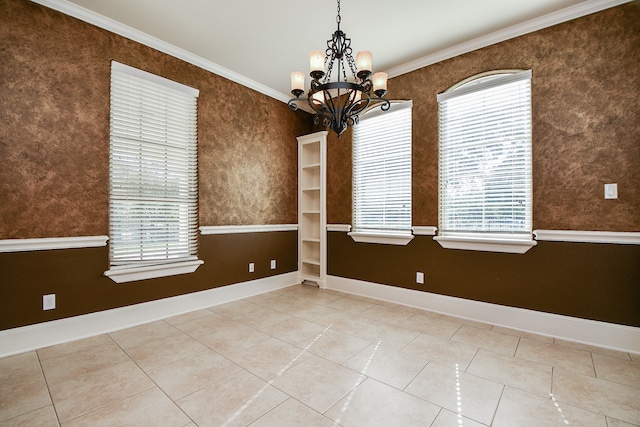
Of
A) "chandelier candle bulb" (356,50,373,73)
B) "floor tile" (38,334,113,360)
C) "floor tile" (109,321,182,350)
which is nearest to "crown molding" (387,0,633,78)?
"chandelier candle bulb" (356,50,373,73)

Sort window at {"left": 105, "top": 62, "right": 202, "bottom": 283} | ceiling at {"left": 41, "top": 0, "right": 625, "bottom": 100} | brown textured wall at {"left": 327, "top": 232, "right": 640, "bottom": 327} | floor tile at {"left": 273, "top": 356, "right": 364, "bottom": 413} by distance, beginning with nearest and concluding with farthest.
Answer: floor tile at {"left": 273, "top": 356, "right": 364, "bottom": 413}
brown textured wall at {"left": 327, "top": 232, "right": 640, "bottom": 327}
ceiling at {"left": 41, "top": 0, "right": 625, "bottom": 100}
window at {"left": 105, "top": 62, "right": 202, "bottom": 283}

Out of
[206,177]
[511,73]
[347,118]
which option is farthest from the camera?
[206,177]

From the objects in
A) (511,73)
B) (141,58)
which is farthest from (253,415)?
(511,73)

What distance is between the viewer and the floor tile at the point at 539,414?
1581 millimetres

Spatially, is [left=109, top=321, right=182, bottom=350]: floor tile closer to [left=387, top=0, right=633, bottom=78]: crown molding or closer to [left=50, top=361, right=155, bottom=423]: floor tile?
[left=50, top=361, right=155, bottom=423]: floor tile

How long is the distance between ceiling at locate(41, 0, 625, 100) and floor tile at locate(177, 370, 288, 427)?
306cm

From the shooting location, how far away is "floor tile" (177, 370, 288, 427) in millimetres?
1613

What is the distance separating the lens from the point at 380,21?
2770mm

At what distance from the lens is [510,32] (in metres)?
2.89

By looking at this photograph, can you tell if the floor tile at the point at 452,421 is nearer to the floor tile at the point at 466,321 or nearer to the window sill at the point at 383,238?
the floor tile at the point at 466,321

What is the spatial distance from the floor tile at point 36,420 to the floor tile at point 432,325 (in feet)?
8.91

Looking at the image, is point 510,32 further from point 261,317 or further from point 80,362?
point 80,362

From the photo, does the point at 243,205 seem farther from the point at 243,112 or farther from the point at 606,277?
the point at 606,277

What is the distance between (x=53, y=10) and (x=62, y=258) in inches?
85.9
